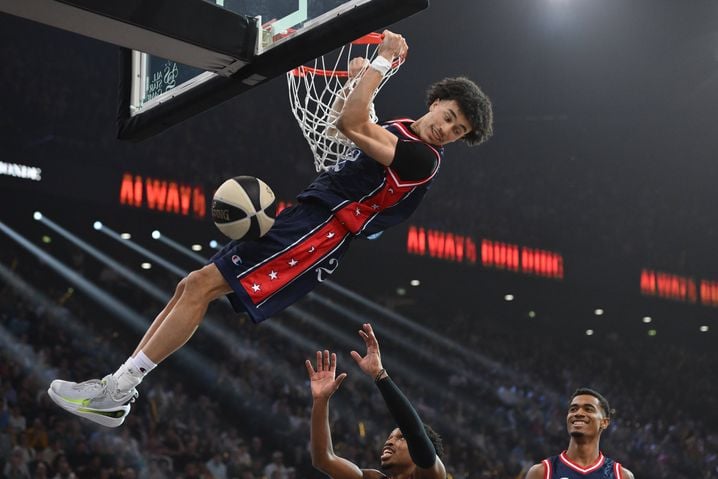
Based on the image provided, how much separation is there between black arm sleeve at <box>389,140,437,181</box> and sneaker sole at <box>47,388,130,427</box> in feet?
5.03

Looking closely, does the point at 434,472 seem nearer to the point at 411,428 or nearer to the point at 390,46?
the point at 411,428

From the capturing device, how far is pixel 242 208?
3.69 metres

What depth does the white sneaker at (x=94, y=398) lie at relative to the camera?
11.7 feet

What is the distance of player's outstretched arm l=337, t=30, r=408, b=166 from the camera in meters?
3.78

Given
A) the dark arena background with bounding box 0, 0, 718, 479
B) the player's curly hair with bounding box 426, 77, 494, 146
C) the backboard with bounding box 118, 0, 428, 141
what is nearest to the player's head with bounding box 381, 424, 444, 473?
the player's curly hair with bounding box 426, 77, 494, 146

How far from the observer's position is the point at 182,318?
3668 millimetres

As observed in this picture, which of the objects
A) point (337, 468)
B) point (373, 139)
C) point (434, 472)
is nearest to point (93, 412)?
point (337, 468)

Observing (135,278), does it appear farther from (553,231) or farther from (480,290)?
(553,231)

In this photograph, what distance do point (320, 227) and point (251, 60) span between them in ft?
2.61

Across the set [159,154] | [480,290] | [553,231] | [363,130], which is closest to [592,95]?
[553,231]

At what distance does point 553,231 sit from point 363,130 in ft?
50.4

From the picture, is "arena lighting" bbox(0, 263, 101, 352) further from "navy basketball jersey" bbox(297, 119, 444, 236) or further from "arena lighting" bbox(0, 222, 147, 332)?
"navy basketball jersey" bbox(297, 119, 444, 236)

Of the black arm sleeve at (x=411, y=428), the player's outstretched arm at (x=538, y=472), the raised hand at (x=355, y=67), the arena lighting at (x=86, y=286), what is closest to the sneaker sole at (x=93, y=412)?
the black arm sleeve at (x=411, y=428)

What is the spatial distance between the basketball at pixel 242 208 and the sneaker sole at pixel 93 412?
0.85 m
